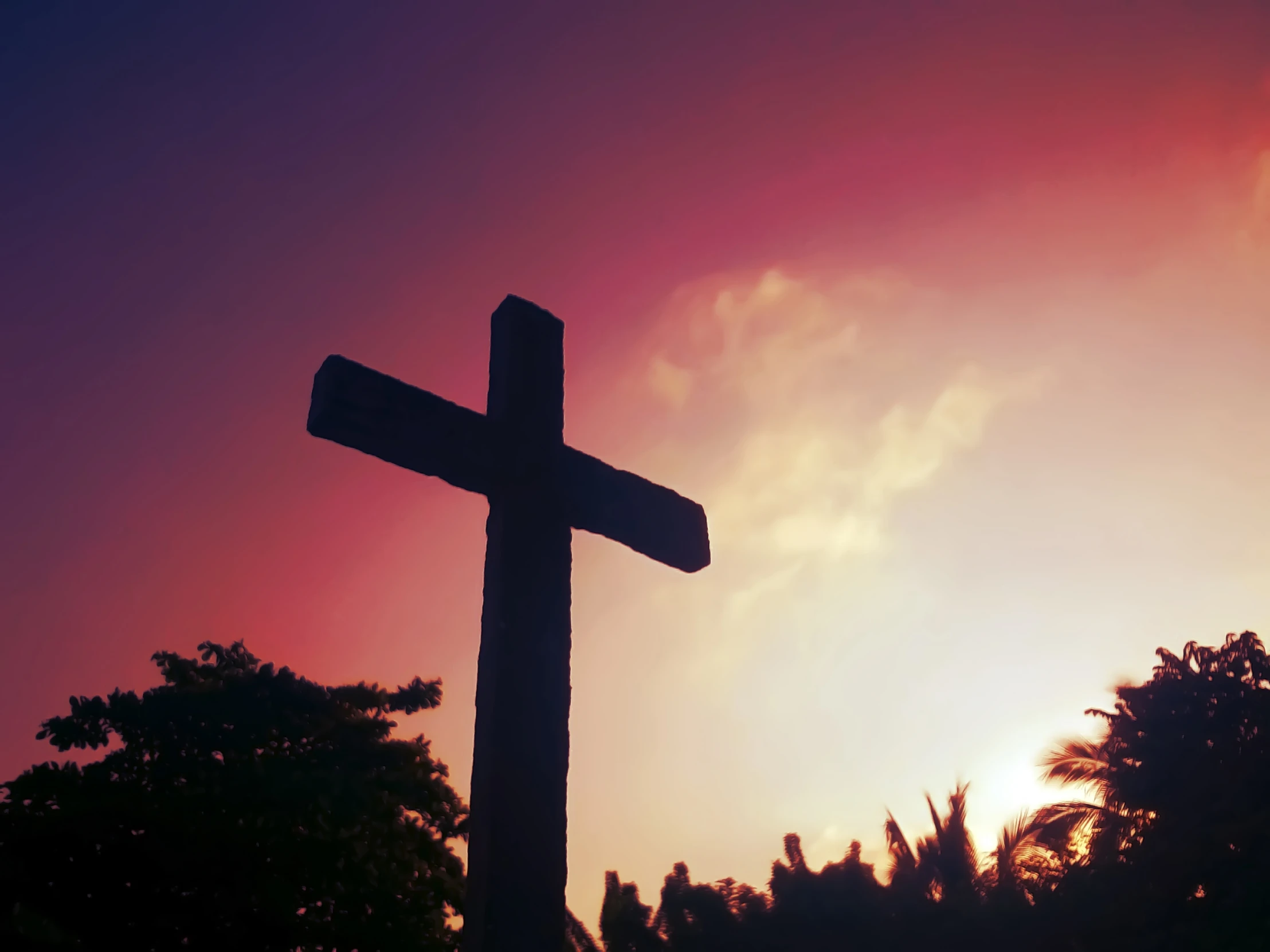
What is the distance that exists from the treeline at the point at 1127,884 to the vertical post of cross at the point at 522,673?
1567cm

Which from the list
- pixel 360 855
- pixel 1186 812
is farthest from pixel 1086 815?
pixel 360 855

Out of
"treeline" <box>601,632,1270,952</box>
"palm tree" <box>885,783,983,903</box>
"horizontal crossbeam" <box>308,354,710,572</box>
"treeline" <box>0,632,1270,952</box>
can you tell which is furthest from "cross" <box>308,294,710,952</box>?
"palm tree" <box>885,783,983,903</box>

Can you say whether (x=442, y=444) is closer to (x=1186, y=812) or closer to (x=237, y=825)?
(x=237, y=825)

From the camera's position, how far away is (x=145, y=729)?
36.6 ft

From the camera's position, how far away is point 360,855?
10367 mm

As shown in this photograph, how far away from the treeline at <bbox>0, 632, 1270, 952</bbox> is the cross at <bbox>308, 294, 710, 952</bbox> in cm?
777

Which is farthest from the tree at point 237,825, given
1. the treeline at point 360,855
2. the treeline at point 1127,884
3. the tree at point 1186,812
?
the tree at point 1186,812

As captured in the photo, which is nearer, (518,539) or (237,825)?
(518,539)

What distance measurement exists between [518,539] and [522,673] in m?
0.46

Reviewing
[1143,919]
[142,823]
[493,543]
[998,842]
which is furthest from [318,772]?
[998,842]

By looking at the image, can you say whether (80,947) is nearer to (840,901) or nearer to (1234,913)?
(840,901)

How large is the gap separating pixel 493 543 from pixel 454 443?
0.37 m

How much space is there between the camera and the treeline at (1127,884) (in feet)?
49.7

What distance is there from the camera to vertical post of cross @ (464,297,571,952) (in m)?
2.41
